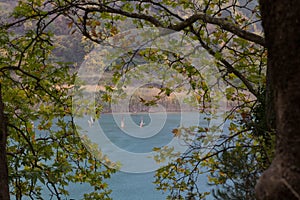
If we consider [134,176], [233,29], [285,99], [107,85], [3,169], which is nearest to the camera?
[285,99]

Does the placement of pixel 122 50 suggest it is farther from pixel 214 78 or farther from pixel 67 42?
pixel 67 42

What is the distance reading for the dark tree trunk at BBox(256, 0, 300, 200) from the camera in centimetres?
87

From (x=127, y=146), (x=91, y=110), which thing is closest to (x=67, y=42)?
(x=127, y=146)

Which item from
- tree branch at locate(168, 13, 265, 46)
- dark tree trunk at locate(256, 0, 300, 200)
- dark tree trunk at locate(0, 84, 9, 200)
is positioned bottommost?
dark tree trunk at locate(0, 84, 9, 200)

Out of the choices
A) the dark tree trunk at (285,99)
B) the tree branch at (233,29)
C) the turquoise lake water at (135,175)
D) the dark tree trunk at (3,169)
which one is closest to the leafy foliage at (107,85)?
the tree branch at (233,29)

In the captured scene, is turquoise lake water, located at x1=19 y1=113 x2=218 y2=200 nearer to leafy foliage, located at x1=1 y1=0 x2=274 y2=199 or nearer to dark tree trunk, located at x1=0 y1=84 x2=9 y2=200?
leafy foliage, located at x1=1 y1=0 x2=274 y2=199

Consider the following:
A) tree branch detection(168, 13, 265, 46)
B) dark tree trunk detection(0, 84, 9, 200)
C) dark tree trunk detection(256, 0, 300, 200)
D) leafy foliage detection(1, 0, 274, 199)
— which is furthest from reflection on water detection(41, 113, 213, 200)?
dark tree trunk detection(256, 0, 300, 200)

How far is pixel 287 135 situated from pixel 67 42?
17.2 metres

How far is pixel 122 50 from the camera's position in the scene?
321 cm

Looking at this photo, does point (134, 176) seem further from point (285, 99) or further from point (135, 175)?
point (285, 99)

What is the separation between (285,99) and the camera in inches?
35.3

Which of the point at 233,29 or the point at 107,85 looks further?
the point at 107,85

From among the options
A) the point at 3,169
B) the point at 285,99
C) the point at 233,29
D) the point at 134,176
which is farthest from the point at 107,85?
the point at 134,176

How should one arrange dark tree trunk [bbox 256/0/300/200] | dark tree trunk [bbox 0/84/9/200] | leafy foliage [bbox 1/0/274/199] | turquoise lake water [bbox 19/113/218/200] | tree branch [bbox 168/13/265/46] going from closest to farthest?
dark tree trunk [bbox 256/0/300/200] < dark tree trunk [bbox 0/84/9/200] < tree branch [bbox 168/13/265/46] < leafy foliage [bbox 1/0/274/199] < turquoise lake water [bbox 19/113/218/200]
